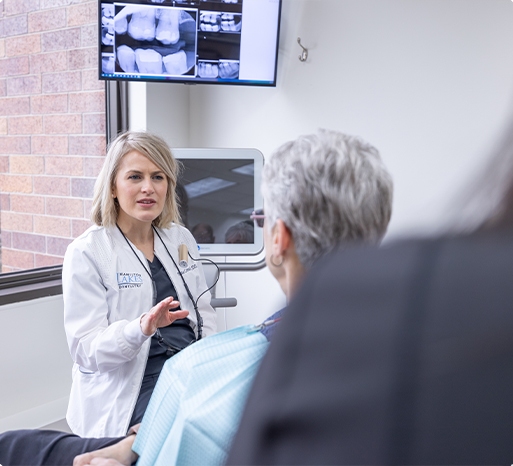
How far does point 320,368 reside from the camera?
0.35 m

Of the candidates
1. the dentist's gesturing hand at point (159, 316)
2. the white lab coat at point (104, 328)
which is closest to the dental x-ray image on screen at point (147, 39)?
the white lab coat at point (104, 328)

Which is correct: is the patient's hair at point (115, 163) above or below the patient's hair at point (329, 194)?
below

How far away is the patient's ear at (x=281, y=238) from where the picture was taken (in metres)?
0.82

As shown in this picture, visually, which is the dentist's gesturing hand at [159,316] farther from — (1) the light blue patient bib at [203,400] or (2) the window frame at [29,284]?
(2) the window frame at [29,284]

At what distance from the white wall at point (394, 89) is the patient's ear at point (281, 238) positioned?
1.51 meters

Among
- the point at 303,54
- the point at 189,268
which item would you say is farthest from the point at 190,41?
the point at 189,268

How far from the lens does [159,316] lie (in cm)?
146

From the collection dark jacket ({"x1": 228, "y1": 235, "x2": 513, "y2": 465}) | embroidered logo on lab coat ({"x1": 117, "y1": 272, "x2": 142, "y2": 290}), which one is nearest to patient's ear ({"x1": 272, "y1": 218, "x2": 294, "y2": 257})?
dark jacket ({"x1": 228, "y1": 235, "x2": 513, "y2": 465})

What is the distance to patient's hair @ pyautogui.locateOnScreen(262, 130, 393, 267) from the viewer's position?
78cm

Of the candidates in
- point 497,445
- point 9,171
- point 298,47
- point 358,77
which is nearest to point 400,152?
point 358,77

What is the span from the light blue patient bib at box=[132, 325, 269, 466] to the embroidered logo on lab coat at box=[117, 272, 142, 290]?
74 centimetres

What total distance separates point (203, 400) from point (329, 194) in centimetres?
42

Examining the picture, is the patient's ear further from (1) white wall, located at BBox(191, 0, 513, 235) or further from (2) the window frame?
(2) the window frame

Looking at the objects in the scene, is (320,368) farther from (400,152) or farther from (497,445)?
(400,152)
